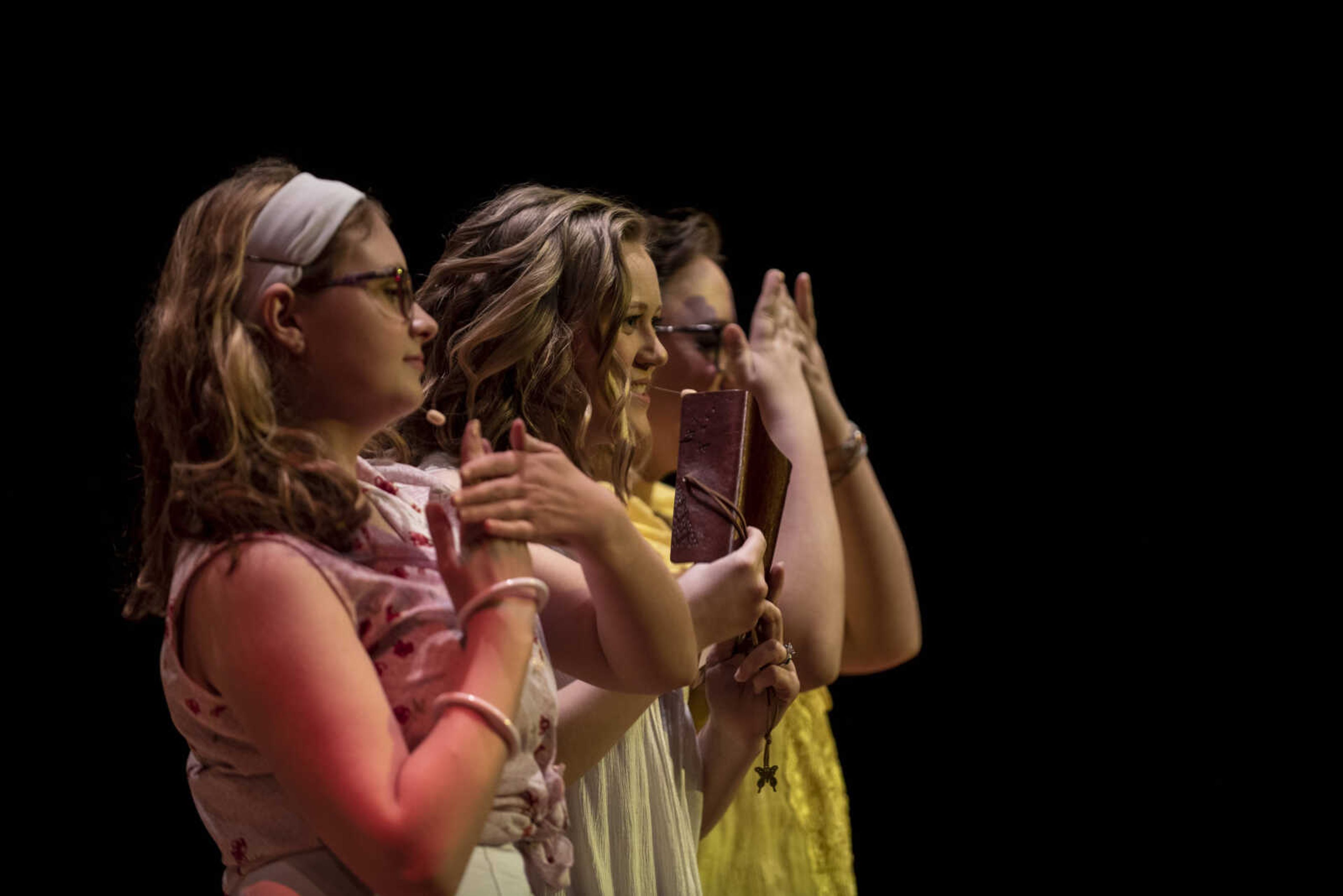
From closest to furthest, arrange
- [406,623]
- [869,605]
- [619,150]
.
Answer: [406,623], [869,605], [619,150]

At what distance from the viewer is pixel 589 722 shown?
57.4 inches

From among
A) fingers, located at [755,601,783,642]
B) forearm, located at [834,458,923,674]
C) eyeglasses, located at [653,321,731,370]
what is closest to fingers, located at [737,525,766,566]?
fingers, located at [755,601,783,642]

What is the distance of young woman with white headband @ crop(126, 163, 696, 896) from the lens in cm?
102

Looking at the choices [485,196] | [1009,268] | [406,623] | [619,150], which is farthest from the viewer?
[1009,268]

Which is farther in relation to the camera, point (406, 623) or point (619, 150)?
point (619, 150)

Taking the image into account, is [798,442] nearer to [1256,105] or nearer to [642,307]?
[642,307]

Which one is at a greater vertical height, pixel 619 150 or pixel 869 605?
pixel 619 150

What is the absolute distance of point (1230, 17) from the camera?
3.16 metres

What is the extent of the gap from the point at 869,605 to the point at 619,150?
1.11 m

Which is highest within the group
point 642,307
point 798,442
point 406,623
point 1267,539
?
point 642,307

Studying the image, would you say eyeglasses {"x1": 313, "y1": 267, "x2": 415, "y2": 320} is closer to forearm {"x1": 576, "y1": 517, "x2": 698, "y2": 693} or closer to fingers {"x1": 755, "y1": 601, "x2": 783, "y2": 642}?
forearm {"x1": 576, "y1": 517, "x2": 698, "y2": 693}

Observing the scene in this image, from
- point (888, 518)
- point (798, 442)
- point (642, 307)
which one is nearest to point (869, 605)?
point (888, 518)

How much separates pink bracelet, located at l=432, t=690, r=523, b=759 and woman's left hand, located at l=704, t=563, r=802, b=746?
598mm

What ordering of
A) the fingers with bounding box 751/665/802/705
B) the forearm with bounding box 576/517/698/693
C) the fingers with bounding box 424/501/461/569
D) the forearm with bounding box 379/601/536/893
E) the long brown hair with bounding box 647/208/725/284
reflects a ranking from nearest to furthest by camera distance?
the forearm with bounding box 379/601/536/893, the fingers with bounding box 424/501/461/569, the forearm with bounding box 576/517/698/693, the fingers with bounding box 751/665/802/705, the long brown hair with bounding box 647/208/725/284
